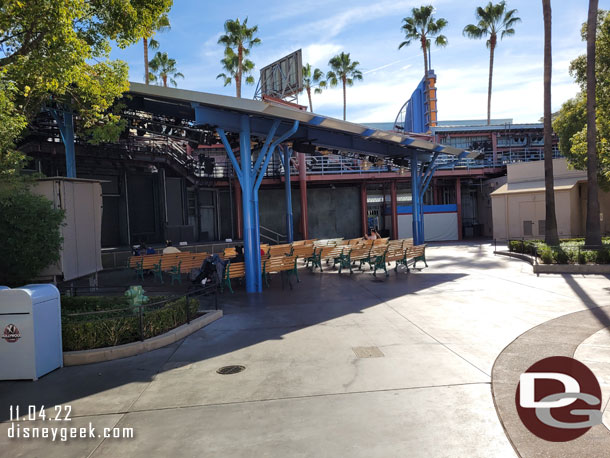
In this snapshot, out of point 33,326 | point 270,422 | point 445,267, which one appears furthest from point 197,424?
point 445,267

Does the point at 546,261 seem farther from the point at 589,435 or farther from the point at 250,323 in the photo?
the point at 589,435

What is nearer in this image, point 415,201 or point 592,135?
point 592,135

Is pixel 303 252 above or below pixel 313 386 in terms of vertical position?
above

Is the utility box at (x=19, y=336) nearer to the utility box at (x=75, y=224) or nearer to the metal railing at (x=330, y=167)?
the utility box at (x=75, y=224)

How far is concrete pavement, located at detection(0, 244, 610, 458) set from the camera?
4082 millimetres

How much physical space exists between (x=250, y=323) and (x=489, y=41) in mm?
47042

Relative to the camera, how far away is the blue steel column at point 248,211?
12711mm

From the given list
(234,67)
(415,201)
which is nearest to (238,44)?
(234,67)

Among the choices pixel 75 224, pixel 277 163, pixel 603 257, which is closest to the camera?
pixel 75 224

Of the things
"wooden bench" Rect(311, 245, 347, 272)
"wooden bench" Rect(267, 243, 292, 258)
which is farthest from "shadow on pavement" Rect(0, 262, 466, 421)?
"wooden bench" Rect(267, 243, 292, 258)

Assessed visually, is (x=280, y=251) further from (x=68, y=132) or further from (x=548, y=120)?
(x=548, y=120)

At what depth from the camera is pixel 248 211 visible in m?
12.8

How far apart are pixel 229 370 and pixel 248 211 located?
7.20 m
